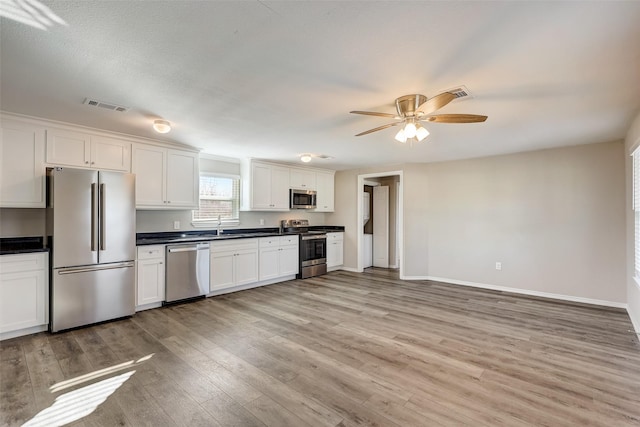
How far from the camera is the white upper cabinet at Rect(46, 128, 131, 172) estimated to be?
3467mm

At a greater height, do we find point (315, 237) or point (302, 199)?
point (302, 199)

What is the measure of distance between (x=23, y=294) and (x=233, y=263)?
8.31 feet

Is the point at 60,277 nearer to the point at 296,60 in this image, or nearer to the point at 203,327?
the point at 203,327

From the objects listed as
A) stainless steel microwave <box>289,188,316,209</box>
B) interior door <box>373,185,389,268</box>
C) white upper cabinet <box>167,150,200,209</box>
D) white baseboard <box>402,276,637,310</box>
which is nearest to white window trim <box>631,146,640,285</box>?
white baseboard <box>402,276,637,310</box>

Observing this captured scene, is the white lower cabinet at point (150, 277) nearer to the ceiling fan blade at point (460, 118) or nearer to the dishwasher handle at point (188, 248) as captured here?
the dishwasher handle at point (188, 248)

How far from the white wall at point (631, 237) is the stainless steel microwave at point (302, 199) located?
509cm

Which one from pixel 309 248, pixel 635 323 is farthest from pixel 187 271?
pixel 635 323

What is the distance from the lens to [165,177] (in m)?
4.44

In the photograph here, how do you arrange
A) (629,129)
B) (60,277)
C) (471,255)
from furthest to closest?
(471,255), (629,129), (60,277)

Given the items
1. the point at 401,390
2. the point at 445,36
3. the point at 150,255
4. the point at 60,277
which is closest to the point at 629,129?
the point at 445,36

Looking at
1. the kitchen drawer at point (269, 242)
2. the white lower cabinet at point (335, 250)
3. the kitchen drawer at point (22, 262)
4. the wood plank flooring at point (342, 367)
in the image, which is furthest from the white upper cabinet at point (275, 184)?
the kitchen drawer at point (22, 262)

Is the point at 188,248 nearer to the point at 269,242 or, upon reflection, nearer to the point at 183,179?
the point at 183,179

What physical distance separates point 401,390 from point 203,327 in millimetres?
2353

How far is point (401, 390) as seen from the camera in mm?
2236
